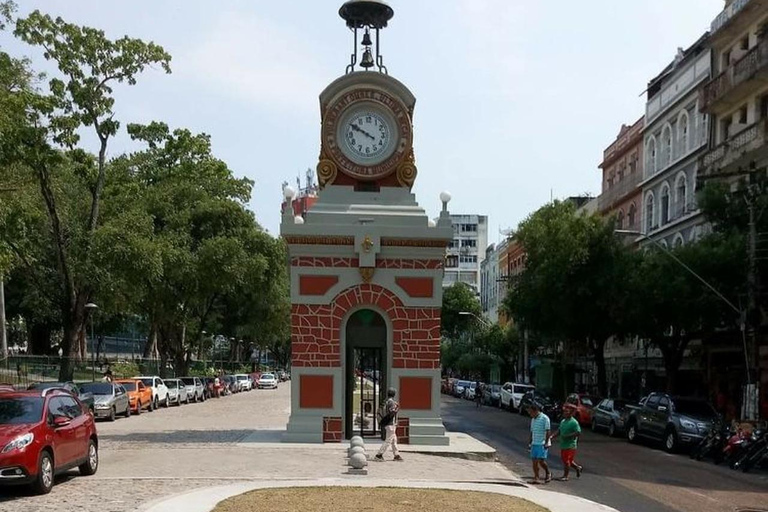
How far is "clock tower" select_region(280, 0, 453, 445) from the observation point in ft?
76.4

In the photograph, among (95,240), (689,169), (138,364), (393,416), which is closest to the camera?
(393,416)

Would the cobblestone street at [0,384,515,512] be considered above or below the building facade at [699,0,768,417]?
below

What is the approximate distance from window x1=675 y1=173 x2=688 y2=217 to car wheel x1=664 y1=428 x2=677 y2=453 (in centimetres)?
1923

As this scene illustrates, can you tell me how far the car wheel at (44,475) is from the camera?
14.1 m

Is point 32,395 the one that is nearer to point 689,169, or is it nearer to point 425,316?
point 425,316

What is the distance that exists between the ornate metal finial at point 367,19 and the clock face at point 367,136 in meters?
1.68

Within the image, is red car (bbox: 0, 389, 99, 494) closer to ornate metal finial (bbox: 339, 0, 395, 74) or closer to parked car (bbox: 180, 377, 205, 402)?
ornate metal finial (bbox: 339, 0, 395, 74)

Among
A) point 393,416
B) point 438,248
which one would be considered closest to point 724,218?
point 438,248

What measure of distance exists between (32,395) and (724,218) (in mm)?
26805

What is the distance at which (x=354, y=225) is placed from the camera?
23625mm

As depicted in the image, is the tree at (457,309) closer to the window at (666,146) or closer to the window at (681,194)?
the window at (666,146)

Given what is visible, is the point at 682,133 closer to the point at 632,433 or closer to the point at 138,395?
the point at 632,433

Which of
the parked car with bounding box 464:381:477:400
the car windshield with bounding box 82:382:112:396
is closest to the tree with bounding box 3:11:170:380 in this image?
the car windshield with bounding box 82:382:112:396

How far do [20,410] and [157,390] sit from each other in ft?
103
